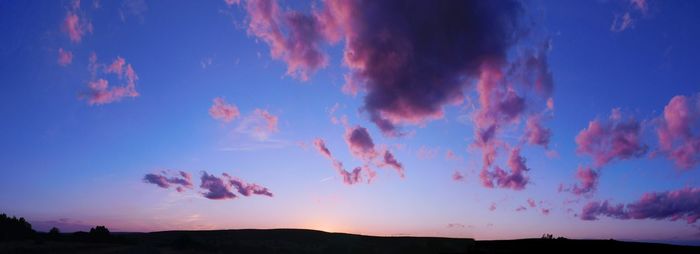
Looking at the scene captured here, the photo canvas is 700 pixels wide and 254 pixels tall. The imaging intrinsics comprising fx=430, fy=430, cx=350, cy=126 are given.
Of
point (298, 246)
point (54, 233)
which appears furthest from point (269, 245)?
point (54, 233)

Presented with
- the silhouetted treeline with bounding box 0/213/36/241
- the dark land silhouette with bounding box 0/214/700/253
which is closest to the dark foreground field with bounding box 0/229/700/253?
the dark land silhouette with bounding box 0/214/700/253

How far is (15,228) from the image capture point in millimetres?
56500

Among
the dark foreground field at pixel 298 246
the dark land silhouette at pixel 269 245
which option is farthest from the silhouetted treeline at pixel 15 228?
the dark foreground field at pixel 298 246

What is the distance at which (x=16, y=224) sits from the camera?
57.7m

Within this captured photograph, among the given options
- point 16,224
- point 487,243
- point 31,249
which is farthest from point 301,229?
point 487,243

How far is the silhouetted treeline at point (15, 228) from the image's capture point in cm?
5280

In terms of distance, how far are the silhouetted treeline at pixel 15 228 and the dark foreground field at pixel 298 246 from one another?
13.1 feet

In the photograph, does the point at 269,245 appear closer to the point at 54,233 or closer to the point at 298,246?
the point at 298,246

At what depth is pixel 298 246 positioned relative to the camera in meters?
63.2

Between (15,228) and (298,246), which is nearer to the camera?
→ (15,228)

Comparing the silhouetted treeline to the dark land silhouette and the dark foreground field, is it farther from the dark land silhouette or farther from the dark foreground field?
the dark foreground field

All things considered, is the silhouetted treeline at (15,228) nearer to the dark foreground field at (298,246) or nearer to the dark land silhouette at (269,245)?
the dark land silhouette at (269,245)

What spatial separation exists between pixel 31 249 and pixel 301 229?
169 ft

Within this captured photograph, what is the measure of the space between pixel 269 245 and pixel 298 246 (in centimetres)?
420
